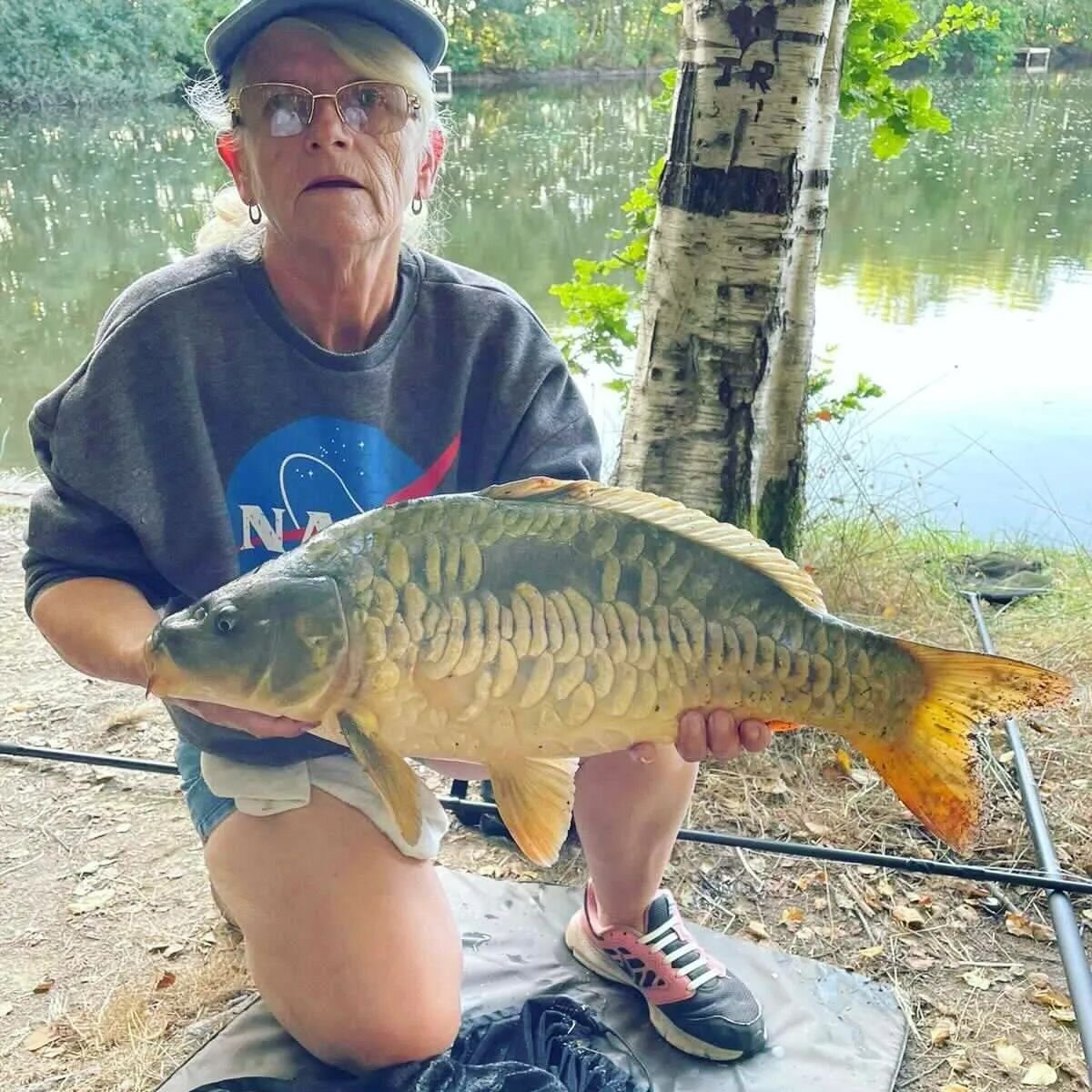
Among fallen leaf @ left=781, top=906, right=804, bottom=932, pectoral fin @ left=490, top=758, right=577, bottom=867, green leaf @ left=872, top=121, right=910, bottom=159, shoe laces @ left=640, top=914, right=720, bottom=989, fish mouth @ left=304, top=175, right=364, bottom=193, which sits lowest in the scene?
fallen leaf @ left=781, top=906, right=804, bottom=932

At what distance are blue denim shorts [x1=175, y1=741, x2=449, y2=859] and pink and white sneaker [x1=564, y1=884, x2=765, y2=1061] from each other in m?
0.36

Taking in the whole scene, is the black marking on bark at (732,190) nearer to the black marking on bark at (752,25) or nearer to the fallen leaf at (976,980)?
the black marking on bark at (752,25)

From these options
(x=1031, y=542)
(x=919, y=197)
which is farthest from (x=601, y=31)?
(x=1031, y=542)

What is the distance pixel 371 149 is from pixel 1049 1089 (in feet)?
4.68

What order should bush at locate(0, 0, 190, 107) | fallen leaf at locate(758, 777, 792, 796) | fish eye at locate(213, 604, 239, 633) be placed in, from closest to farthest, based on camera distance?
1. fish eye at locate(213, 604, 239, 633)
2. fallen leaf at locate(758, 777, 792, 796)
3. bush at locate(0, 0, 190, 107)

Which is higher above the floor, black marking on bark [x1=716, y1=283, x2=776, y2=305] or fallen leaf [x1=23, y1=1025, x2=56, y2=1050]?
black marking on bark [x1=716, y1=283, x2=776, y2=305]

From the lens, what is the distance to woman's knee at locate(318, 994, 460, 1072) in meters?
1.23

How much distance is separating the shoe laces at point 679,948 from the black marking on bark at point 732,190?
1.25 metres

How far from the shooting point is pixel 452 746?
1.06m

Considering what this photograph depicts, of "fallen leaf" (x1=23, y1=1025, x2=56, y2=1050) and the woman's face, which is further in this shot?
"fallen leaf" (x1=23, y1=1025, x2=56, y2=1050)

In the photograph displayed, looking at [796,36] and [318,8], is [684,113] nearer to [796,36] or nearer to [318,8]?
[796,36]

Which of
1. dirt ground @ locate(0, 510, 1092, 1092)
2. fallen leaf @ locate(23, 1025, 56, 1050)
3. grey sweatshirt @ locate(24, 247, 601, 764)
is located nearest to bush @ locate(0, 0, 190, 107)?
dirt ground @ locate(0, 510, 1092, 1092)

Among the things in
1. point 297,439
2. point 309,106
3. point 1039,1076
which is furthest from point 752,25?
point 1039,1076

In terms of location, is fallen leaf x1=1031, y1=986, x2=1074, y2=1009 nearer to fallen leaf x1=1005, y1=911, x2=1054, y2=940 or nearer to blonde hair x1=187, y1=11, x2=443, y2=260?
fallen leaf x1=1005, y1=911, x2=1054, y2=940
